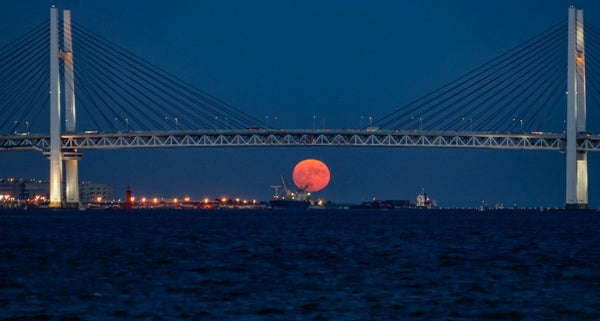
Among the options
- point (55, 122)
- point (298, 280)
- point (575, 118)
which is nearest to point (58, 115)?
point (55, 122)

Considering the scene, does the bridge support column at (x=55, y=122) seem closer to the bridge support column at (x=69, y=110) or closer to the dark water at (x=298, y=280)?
the bridge support column at (x=69, y=110)

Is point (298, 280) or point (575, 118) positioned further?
point (575, 118)

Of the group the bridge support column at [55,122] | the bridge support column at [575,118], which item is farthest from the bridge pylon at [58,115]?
the bridge support column at [575,118]

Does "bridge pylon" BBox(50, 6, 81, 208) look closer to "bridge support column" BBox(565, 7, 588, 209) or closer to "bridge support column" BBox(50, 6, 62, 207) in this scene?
"bridge support column" BBox(50, 6, 62, 207)

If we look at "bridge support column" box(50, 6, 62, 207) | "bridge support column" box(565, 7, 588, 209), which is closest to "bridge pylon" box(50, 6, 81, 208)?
"bridge support column" box(50, 6, 62, 207)

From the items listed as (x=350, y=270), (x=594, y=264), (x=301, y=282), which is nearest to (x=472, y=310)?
(x=301, y=282)

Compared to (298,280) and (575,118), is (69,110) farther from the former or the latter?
(298,280)

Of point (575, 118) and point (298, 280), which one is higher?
point (575, 118)
